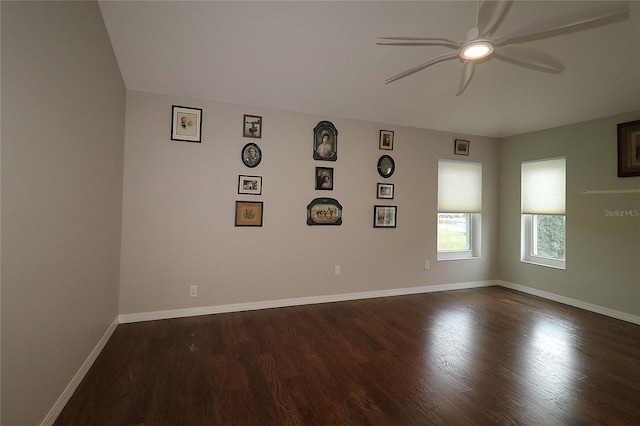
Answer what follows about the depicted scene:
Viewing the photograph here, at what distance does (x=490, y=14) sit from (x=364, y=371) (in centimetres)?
245

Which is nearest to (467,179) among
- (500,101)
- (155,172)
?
(500,101)

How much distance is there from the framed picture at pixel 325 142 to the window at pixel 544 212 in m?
3.16

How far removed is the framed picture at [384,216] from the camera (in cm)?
401

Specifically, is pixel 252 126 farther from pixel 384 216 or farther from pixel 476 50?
pixel 476 50

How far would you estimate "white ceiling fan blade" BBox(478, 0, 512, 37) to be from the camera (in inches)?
56.8

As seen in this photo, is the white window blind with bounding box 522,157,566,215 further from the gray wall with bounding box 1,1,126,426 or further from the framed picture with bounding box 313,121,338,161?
the gray wall with bounding box 1,1,126,426

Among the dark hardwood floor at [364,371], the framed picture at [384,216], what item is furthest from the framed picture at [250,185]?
the framed picture at [384,216]

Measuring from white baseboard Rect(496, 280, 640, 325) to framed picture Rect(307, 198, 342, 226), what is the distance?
125 inches

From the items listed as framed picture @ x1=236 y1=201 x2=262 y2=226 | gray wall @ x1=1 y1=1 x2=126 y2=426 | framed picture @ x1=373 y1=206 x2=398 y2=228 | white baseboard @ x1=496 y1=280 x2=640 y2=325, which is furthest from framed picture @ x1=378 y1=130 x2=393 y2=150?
gray wall @ x1=1 y1=1 x2=126 y2=426

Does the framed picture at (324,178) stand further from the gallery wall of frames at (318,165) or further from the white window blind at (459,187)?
the white window blind at (459,187)

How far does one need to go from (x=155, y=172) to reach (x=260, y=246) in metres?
1.42

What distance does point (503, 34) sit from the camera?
5.45 feet

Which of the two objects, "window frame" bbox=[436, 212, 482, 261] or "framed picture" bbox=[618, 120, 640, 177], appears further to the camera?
"window frame" bbox=[436, 212, 482, 261]

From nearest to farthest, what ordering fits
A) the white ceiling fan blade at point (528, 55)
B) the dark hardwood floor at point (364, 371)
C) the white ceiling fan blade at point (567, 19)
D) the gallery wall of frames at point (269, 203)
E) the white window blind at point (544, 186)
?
the white ceiling fan blade at point (567, 19) < the dark hardwood floor at point (364, 371) < the white ceiling fan blade at point (528, 55) < the gallery wall of frames at point (269, 203) < the white window blind at point (544, 186)
